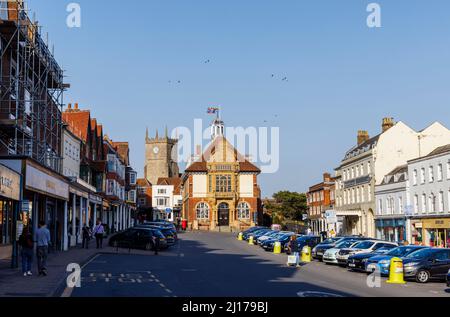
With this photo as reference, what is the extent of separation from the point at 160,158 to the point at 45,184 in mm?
139972

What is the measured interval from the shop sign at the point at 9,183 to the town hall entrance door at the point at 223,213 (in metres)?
74.1

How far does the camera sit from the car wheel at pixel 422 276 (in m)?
23.8

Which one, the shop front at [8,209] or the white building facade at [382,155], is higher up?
the white building facade at [382,155]

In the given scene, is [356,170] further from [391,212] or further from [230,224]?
[230,224]

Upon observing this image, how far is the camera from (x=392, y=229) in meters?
58.1

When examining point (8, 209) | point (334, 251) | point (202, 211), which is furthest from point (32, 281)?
point (202, 211)

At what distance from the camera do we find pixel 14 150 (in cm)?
3139

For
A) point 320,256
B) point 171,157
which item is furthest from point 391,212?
point 171,157

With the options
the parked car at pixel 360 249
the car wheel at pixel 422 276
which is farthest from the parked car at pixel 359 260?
the car wheel at pixel 422 276

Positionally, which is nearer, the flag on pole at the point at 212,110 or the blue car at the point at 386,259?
the blue car at the point at 386,259

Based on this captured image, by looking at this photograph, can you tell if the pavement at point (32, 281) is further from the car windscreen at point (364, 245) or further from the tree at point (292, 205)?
the tree at point (292, 205)
